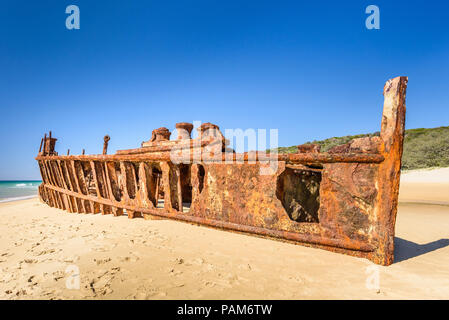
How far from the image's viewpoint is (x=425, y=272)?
2088mm

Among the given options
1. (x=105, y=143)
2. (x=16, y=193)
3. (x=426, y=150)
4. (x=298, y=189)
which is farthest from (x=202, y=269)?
(x=16, y=193)

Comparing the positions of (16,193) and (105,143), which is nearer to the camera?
(105,143)

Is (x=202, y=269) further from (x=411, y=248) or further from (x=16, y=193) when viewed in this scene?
(x=16, y=193)

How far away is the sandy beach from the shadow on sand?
0.5 inches

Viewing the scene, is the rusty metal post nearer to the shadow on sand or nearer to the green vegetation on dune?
the shadow on sand

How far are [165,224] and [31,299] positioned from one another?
2.08 m

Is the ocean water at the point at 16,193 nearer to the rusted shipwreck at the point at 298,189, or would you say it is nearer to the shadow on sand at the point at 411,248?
the rusted shipwreck at the point at 298,189

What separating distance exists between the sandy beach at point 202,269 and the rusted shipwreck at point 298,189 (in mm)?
188

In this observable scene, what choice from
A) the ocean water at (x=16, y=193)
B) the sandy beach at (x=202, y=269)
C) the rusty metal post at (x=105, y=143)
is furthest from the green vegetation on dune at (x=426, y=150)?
the ocean water at (x=16, y=193)

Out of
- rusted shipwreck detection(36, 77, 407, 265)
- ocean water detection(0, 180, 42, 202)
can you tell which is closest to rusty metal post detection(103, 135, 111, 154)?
rusted shipwreck detection(36, 77, 407, 265)

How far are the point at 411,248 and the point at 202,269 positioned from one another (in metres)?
2.64

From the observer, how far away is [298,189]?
3756 mm

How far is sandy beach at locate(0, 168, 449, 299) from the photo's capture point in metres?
1.74

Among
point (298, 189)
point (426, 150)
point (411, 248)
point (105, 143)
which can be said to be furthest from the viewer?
point (426, 150)
